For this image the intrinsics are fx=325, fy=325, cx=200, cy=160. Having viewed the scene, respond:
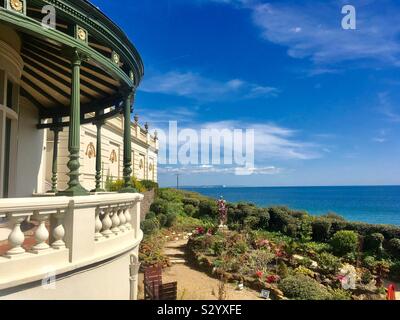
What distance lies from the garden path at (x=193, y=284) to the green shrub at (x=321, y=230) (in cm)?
886

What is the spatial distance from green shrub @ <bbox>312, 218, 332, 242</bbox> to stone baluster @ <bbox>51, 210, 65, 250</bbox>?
1707 centimetres

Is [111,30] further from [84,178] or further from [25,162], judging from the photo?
[84,178]

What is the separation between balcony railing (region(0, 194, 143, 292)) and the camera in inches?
128

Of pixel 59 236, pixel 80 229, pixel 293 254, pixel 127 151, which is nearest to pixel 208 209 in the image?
pixel 293 254

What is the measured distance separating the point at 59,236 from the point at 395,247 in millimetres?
16192

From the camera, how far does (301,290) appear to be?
9156 millimetres

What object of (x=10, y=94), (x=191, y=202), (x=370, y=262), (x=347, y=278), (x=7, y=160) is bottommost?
(x=370, y=262)

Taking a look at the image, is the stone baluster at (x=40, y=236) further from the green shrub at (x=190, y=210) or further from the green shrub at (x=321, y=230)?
the green shrub at (x=190, y=210)

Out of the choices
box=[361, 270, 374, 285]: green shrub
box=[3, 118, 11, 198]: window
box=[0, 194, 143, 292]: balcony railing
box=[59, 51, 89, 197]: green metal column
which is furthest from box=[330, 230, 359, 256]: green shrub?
box=[59, 51, 89, 197]: green metal column

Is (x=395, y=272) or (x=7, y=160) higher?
(x=7, y=160)

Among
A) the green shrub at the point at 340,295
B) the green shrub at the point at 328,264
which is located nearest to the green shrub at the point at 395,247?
the green shrub at the point at 328,264

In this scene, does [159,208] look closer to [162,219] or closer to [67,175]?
[162,219]

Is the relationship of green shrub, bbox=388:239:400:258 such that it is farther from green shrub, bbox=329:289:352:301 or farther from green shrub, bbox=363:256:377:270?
green shrub, bbox=329:289:352:301
